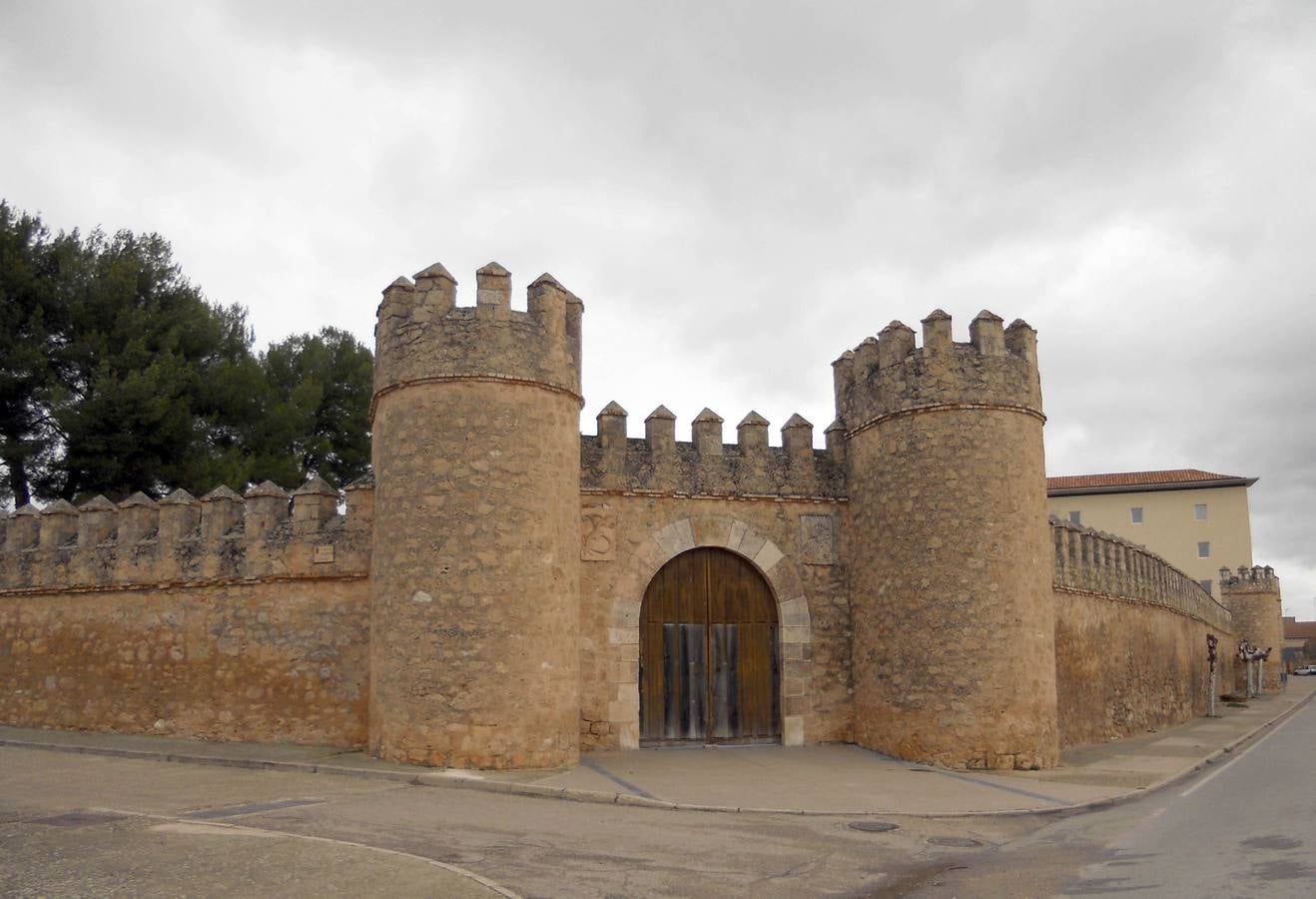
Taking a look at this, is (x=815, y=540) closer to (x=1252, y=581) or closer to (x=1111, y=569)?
(x=1111, y=569)

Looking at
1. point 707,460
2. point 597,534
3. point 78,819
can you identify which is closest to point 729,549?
point 707,460

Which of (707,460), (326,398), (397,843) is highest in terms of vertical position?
(326,398)

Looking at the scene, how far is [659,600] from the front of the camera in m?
14.2

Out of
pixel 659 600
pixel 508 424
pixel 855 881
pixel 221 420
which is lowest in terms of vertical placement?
pixel 855 881

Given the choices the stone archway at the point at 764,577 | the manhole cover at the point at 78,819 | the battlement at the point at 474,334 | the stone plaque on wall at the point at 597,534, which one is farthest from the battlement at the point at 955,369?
the manhole cover at the point at 78,819

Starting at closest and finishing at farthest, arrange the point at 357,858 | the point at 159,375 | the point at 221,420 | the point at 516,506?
→ the point at 357,858, the point at 516,506, the point at 159,375, the point at 221,420

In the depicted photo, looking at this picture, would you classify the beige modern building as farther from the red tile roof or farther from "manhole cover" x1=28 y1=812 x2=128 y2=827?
"manhole cover" x1=28 y1=812 x2=128 y2=827

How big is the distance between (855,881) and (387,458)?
771 centimetres

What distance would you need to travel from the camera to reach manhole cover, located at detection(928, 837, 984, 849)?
8.64m

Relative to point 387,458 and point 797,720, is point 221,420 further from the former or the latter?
point 797,720

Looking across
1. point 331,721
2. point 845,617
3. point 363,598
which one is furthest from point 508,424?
point 845,617

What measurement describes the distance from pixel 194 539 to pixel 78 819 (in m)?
6.36

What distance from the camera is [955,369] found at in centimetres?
1365

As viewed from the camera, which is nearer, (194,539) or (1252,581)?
(194,539)
